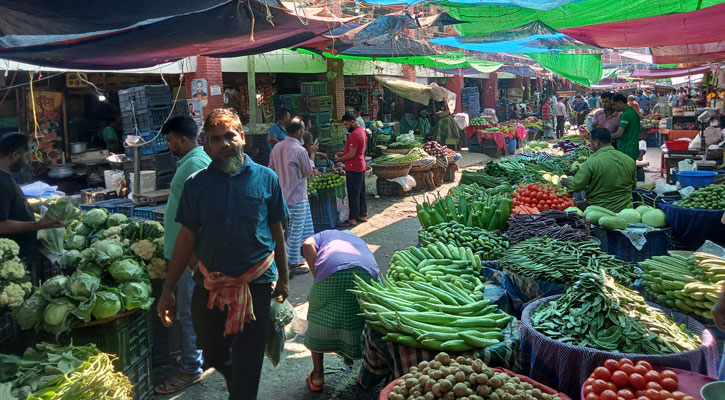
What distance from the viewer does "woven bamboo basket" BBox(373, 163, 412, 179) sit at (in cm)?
1300

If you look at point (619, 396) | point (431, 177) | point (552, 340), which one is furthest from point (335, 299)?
point (431, 177)

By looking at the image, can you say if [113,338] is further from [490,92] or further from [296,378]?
[490,92]

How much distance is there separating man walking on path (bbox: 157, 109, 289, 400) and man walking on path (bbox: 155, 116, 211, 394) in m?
0.47

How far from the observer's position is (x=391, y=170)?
42.8ft

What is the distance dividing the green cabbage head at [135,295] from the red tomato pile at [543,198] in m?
4.67

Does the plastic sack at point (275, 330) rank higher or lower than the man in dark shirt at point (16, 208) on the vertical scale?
lower

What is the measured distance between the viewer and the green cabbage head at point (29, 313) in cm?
388

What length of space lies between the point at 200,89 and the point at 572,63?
10873 mm

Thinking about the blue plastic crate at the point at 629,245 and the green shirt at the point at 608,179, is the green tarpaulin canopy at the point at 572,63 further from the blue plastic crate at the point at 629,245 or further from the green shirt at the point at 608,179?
the blue plastic crate at the point at 629,245

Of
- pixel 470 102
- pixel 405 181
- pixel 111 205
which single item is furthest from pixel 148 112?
pixel 470 102

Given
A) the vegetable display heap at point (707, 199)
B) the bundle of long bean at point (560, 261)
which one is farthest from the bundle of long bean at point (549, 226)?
the vegetable display heap at point (707, 199)

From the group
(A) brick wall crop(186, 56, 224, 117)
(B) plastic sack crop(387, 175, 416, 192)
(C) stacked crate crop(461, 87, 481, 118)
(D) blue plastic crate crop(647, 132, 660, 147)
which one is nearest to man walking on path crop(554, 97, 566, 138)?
(C) stacked crate crop(461, 87, 481, 118)

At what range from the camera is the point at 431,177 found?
556 inches

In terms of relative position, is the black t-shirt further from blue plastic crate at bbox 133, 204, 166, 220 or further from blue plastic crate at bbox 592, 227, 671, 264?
blue plastic crate at bbox 592, 227, 671, 264
